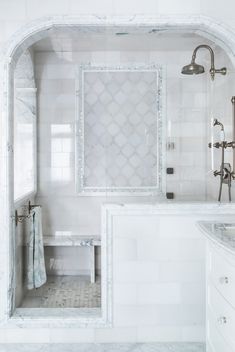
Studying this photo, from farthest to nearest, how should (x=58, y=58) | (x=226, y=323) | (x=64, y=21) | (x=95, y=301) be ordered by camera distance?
(x=58, y=58), (x=95, y=301), (x=64, y=21), (x=226, y=323)

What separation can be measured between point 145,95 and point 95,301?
1882mm

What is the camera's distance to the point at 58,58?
143 inches

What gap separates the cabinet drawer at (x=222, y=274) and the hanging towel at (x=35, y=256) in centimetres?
153

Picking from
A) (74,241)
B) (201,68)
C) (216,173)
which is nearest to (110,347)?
(74,241)

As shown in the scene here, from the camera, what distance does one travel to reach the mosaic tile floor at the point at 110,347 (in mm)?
2535

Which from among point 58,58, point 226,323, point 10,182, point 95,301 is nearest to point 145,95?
point 58,58

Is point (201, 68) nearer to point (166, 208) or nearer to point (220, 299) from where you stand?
point (166, 208)

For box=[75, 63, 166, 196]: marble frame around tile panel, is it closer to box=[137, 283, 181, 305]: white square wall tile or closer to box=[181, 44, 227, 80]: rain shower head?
box=[181, 44, 227, 80]: rain shower head

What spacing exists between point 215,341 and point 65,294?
4.50ft

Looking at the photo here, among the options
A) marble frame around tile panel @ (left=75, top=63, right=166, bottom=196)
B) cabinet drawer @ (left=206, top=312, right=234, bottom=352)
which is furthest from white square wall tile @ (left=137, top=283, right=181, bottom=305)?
marble frame around tile panel @ (left=75, top=63, right=166, bottom=196)

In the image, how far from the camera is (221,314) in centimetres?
184

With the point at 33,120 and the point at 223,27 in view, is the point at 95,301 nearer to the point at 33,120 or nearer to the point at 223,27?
the point at 33,120

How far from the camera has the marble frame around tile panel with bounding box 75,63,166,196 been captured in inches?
144

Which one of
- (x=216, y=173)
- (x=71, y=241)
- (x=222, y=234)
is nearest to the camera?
(x=222, y=234)
